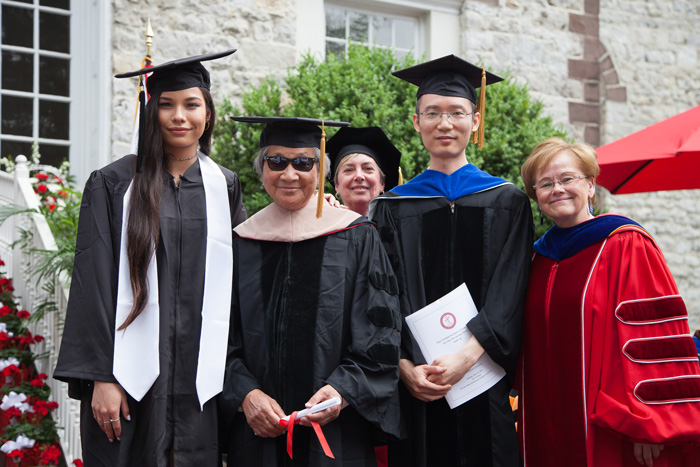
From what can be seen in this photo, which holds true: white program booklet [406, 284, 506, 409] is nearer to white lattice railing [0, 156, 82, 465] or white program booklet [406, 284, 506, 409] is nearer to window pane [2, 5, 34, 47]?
white lattice railing [0, 156, 82, 465]

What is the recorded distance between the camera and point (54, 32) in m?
7.54

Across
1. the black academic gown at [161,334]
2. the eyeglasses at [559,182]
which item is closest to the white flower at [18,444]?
the black academic gown at [161,334]

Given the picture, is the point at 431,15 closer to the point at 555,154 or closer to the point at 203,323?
the point at 555,154

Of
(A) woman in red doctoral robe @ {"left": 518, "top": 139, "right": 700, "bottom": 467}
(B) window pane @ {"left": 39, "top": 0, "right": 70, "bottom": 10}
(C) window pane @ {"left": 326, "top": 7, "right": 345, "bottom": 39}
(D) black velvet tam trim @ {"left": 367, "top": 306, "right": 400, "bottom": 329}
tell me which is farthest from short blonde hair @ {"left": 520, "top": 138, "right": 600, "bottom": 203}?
(B) window pane @ {"left": 39, "top": 0, "right": 70, "bottom": 10}

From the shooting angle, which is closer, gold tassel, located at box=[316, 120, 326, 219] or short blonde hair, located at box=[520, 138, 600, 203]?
gold tassel, located at box=[316, 120, 326, 219]

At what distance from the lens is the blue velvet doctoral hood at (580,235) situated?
9.27 ft

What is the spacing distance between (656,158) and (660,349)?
209 centimetres

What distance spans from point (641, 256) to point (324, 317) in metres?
1.29

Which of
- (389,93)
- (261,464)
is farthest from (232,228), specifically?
(389,93)

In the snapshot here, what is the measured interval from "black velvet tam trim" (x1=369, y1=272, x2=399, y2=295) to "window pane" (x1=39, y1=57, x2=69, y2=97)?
6.13 metres

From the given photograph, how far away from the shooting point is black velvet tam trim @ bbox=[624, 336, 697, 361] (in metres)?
2.64

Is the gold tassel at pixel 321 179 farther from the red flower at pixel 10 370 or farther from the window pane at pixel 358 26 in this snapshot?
the window pane at pixel 358 26

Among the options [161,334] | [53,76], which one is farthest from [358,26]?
[161,334]

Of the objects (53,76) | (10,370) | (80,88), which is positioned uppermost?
(53,76)
